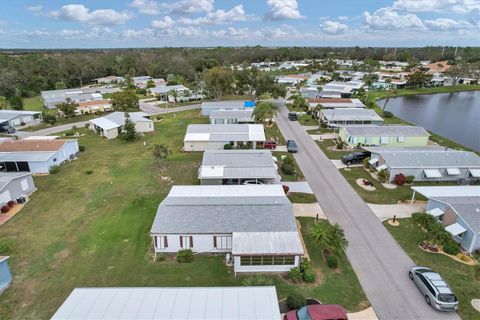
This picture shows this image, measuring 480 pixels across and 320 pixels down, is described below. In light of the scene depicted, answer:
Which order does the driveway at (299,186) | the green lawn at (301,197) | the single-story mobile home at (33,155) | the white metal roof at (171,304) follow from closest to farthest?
the white metal roof at (171,304) → the green lawn at (301,197) → the driveway at (299,186) → the single-story mobile home at (33,155)

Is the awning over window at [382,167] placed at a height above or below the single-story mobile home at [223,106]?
below

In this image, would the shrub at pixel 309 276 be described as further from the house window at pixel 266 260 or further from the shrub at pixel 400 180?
the shrub at pixel 400 180

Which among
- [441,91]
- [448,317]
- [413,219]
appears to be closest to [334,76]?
[441,91]

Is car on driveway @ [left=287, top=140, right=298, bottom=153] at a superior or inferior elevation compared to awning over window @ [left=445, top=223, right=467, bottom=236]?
superior

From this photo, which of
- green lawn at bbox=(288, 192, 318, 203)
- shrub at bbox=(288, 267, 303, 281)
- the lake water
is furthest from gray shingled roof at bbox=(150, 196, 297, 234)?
the lake water

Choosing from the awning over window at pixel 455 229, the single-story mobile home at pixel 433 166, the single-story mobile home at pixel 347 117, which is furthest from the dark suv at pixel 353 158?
the single-story mobile home at pixel 347 117

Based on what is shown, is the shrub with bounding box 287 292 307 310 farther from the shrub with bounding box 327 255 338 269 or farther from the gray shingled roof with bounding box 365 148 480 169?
the gray shingled roof with bounding box 365 148 480 169

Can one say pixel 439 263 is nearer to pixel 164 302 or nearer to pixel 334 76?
pixel 164 302
